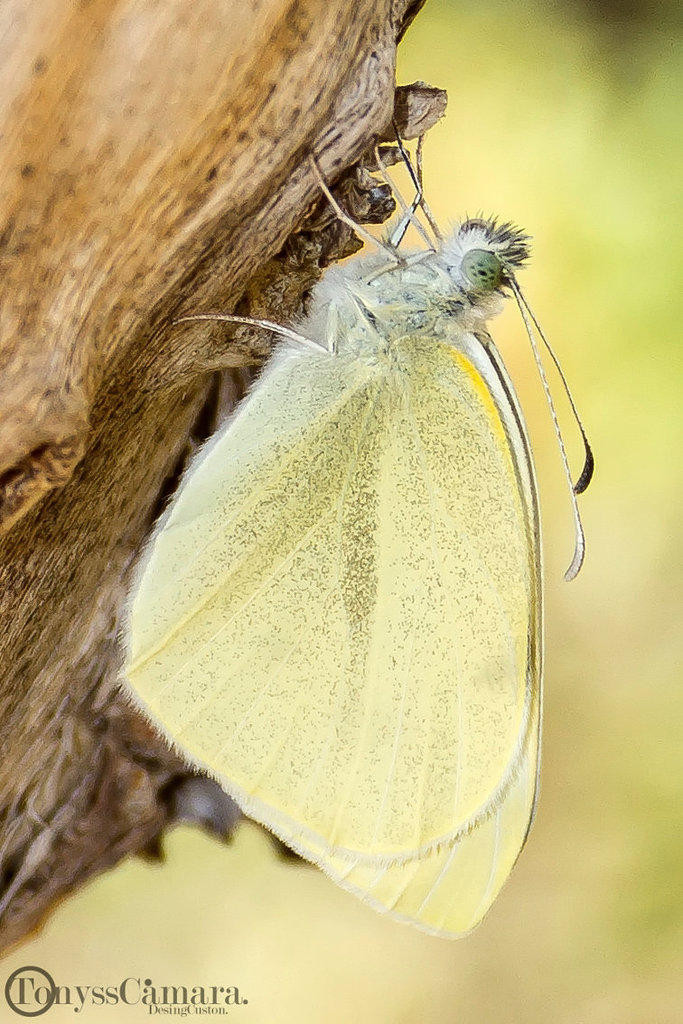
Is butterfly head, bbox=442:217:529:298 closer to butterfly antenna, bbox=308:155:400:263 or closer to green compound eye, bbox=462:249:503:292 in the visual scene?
green compound eye, bbox=462:249:503:292

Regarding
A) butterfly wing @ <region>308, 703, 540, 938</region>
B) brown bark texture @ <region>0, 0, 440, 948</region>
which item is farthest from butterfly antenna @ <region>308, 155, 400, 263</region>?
butterfly wing @ <region>308, 703, 540, 938</region>

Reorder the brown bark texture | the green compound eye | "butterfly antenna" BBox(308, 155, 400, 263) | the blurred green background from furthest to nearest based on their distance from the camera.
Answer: the blurred green background, the green compound eye, "butterfly antenna" BBox(308, 155, 400, 263), the brown bark texture

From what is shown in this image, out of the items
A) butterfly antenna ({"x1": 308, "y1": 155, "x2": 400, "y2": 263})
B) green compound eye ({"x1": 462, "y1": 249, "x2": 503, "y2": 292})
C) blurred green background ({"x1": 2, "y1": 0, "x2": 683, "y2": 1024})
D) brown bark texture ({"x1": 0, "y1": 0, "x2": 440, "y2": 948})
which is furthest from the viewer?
blurred green background ({"x1": 2, "y1": 0, "x2": 683, "y2": 1024})

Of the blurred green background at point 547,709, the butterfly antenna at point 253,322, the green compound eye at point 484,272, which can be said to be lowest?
the blurred green background at point 547,709

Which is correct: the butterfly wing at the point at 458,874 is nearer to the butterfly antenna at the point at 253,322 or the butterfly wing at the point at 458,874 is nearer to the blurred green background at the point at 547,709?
the butterfly antenna at the point at 253,322

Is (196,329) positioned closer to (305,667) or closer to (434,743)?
(305,667)

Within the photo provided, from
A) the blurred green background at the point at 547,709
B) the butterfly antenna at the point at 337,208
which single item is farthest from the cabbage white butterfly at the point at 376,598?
the blurred green background at the point at 547,709

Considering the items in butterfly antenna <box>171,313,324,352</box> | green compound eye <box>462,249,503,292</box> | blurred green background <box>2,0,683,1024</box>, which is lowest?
blurred green background <box>2,0,683,1024</box>

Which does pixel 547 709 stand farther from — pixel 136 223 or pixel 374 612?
pixel 136 223

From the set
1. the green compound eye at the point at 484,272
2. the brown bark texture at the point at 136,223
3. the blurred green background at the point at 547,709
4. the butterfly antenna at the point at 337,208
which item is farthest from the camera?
the blurred green background at the point at 547,709
